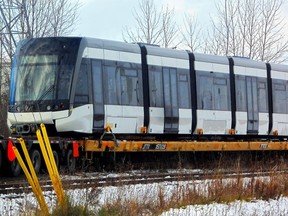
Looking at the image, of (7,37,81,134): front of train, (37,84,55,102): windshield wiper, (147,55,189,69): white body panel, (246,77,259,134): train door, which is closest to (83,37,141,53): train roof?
(7,37,81,134): front of train

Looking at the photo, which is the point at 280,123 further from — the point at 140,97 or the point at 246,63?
the point at 140,97

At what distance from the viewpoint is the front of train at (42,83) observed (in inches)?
666

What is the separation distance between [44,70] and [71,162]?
2.62m

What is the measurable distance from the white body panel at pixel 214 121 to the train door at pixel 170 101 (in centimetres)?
113

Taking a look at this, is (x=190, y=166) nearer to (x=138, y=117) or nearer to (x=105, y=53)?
(x=138, y=117)

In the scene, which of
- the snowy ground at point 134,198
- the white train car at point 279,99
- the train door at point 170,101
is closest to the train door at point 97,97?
the train door at point 170,101

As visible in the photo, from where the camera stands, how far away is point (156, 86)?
1958cm

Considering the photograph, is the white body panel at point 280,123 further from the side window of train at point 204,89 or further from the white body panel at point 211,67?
the side window of train at point 204,89

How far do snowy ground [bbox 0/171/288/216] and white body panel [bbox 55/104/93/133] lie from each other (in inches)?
190

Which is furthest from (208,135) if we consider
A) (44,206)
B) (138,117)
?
(44,206)

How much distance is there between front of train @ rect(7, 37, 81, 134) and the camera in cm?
1692

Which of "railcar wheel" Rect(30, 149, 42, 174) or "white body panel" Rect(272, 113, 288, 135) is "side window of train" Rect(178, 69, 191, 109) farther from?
"railcar wheel" Rect(30, 149, 42, 174)

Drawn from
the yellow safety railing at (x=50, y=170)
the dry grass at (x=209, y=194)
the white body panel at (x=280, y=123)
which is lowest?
the dry grass at (x=209, y=194)

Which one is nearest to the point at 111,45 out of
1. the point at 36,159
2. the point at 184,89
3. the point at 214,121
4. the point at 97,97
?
the point at 97,97
